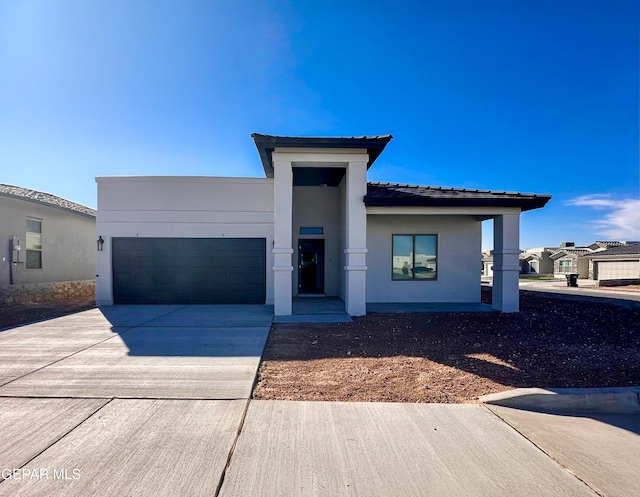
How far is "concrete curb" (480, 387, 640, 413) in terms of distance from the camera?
4230 millimetres

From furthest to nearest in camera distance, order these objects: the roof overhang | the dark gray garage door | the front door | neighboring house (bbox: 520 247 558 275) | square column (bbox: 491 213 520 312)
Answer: neighboring house (bbox: 520 247 558 275) < the front door < the dark gray garage door < square column (bbox: 491 213 520 312) < the roof overhang

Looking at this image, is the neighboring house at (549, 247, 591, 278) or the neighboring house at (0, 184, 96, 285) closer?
the neighboring house at (0, 184, 96, 285)

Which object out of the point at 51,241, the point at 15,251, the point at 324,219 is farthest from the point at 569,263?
the point at 15,251

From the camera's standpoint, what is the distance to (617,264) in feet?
97.9

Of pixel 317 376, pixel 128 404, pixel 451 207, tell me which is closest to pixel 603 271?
pixel 451 207

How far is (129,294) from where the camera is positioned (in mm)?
11945

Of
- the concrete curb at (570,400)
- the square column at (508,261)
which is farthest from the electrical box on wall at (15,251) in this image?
the square column at (508,261)

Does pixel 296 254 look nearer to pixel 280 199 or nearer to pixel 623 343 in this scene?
pixel 280 199

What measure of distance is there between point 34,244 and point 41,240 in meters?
0.33

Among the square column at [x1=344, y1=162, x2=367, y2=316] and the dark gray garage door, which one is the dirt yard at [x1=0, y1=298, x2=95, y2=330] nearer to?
the dark gray garage door

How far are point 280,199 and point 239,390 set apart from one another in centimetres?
604

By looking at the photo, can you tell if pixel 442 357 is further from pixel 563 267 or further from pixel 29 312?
pixel 563 267

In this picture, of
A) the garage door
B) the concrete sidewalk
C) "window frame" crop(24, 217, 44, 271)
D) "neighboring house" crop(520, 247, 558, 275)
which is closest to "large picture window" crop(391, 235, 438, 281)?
the concrete sidewalk

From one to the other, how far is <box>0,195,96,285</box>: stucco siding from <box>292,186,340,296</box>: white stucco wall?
10.2 m
